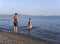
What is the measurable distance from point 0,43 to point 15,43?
1.36 metres

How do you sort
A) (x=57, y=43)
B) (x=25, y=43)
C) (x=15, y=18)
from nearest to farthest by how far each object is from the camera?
1. (x=25, y=43)
2. (x=57, y=43)
3. (x=15, y=18)

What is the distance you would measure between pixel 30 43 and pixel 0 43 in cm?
315

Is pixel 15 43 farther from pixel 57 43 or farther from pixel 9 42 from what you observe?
pixel 57 43

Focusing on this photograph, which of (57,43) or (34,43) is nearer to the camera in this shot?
(34,43)

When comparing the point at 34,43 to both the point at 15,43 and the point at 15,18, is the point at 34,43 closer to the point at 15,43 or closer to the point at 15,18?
the point at 15,43

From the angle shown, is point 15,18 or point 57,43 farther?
point 15,18

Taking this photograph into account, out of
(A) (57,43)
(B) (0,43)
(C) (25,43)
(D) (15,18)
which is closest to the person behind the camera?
(B) (0,43)

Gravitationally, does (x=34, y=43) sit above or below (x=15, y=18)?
below

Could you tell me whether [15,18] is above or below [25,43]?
above

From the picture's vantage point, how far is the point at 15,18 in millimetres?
25453

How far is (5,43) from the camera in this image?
16094 millimetres

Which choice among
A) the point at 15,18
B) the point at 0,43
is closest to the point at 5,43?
the point at 0,43

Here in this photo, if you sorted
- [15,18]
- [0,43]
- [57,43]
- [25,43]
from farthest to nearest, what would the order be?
[15,18] < [57,43] < [25,43] < [0,43]

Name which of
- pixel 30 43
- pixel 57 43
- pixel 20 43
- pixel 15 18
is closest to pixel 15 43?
pixel 20 43
